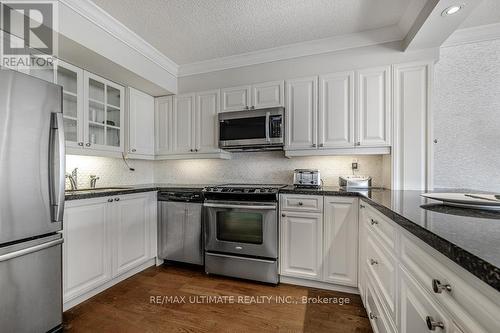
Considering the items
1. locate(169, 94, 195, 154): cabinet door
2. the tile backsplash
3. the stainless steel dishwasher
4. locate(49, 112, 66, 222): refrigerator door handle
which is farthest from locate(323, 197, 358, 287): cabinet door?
locate(49, 112, 66, 222): refrigerator door handle

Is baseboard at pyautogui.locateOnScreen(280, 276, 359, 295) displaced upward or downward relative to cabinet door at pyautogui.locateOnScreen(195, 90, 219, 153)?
downward

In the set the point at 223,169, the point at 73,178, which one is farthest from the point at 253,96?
the point at 73,178

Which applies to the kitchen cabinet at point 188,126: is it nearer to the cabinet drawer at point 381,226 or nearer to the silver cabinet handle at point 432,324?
the cabinet drawer at point 381,226

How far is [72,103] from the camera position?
229 centimetres

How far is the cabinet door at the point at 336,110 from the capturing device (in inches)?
95.5

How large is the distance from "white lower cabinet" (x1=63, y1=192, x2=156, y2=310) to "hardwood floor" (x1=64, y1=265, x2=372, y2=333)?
0.52 ft

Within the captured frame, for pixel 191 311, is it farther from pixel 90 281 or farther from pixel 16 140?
pixel 16 140

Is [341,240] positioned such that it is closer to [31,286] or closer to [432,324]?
[432,324]

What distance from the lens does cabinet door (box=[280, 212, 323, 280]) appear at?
2.25 meters

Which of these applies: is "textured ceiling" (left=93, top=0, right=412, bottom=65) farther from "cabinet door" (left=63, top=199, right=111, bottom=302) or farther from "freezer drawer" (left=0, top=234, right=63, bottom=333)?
"freezer drawer" (left=0, top=234, right=63, bottom=333)

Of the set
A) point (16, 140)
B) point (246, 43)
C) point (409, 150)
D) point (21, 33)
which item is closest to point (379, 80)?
point (409, 150)

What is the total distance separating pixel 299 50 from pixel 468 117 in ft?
5.98

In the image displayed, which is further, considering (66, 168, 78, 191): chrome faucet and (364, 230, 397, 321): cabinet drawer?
(66, 168, 78, 191): chrome faucet

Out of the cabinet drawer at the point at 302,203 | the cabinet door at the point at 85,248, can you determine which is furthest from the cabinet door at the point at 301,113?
the cabinet door at the point at 85,248
